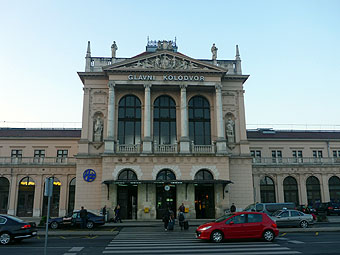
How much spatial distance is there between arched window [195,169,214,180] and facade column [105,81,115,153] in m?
10.1

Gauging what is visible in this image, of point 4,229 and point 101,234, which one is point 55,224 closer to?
point 101,234

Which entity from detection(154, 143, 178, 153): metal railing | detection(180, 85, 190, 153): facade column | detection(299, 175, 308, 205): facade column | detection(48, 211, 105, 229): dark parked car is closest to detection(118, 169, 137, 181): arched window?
detection(154, 143, 178, 153): metal railing

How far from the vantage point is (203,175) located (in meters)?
36.6

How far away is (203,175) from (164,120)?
8212mm

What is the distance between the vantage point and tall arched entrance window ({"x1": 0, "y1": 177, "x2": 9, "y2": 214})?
43.6 metres

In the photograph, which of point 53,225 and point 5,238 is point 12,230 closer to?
point 5,238

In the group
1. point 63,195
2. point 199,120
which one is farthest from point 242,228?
point 63,195

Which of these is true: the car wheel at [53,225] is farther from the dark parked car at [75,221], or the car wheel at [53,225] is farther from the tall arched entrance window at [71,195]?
the tall arched entrance window at [71,195]

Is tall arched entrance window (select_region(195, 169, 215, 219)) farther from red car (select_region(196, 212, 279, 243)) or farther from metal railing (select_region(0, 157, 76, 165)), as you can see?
metal railing (select_region(0, 157, 76, 165))

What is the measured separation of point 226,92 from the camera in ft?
134

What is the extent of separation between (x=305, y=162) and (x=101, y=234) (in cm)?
3550

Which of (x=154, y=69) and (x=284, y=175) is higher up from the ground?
(x=154, y=69)

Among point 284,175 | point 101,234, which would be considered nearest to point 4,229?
point 101,234

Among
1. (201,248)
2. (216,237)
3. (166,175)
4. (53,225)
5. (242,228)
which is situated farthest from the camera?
(166,175)
